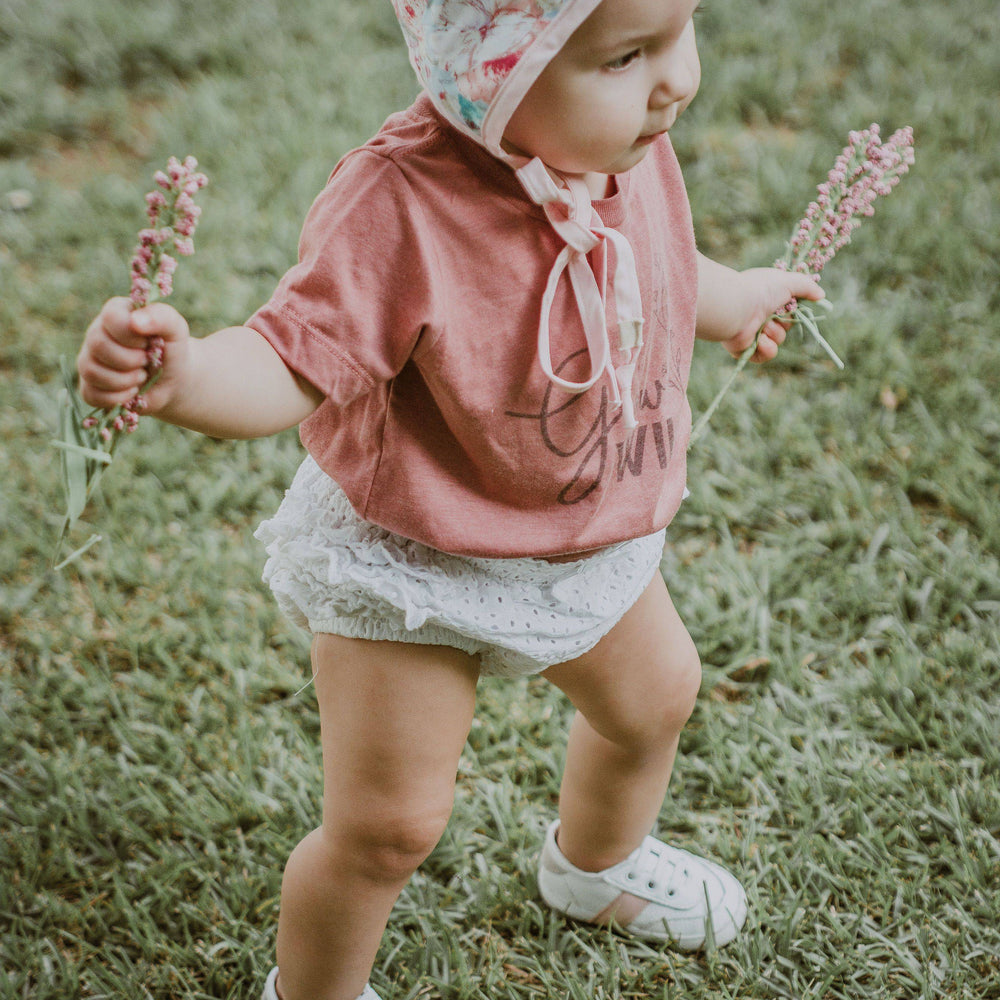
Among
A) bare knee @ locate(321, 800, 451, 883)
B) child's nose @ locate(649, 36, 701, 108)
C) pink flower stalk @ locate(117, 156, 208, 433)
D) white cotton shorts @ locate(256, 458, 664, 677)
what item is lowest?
bare knee @ locate(321, 800, 451, 883)

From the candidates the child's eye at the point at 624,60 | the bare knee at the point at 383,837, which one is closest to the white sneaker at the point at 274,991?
the bare knee at the point at 383,837

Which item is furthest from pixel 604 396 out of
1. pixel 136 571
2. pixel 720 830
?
pixel 136 571

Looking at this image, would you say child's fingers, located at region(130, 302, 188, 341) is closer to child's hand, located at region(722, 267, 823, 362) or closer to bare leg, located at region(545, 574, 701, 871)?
bare leg, located at region(545, 574, 701, 871)

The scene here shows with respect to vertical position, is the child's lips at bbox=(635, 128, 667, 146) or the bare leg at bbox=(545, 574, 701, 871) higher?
the child's lips at bbox=(635, 128, 667, 146)

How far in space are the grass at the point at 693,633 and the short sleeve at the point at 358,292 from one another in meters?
1.09

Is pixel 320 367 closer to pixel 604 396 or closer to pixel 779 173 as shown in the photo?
pixel 604 396

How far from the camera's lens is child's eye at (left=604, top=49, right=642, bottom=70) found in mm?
1111

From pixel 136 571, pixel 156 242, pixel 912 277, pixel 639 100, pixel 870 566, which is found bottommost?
pixel 136 571

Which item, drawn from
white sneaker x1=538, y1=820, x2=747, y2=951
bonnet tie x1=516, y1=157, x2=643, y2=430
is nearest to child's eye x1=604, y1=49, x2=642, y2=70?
bonnet tie x1=516, y1=157, x2=643, y2=430

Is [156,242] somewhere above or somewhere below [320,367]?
above

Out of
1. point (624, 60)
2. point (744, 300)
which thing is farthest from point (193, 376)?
point (744, 300)

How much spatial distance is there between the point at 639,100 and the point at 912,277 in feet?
7.85

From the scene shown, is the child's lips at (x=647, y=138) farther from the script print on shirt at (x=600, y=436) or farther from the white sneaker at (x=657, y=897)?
the white sneaker at (x=657, y=897)

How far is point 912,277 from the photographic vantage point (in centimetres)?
327
